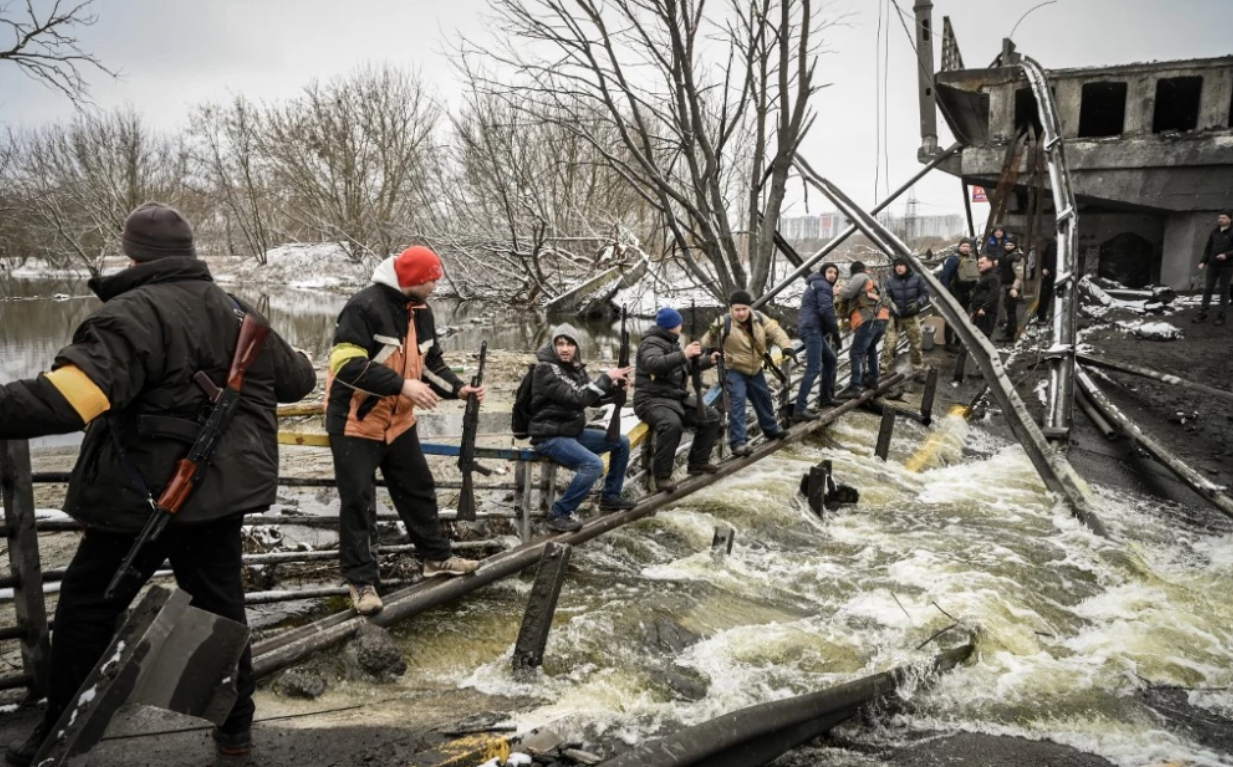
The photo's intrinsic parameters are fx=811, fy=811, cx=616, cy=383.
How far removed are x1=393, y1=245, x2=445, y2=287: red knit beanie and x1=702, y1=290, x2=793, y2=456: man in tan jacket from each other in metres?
4.22

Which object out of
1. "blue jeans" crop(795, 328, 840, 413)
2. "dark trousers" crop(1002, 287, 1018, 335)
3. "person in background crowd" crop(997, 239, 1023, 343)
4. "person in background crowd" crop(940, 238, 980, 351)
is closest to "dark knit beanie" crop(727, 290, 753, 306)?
"blue jeans" crop(795, 328, 840, 413)

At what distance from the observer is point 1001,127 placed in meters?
17.8

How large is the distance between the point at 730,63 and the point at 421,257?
228 inches

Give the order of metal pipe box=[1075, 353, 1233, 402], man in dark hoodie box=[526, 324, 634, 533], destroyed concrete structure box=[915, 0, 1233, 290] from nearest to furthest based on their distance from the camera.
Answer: man in dark hoodie box=[526, 324, 634, 533]
metal pipe box=[1075, 353, 1233, 402]
destroyed concrete structure box=[915, 0, 1233, 290]

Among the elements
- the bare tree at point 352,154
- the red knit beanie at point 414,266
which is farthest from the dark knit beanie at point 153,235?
the bare tree at point 352,154

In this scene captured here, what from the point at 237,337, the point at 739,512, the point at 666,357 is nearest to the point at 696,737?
the point at 237,337

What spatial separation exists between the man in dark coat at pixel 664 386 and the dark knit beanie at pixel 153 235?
4376 mm

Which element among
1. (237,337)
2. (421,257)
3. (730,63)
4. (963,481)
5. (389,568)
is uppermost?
(730,63)

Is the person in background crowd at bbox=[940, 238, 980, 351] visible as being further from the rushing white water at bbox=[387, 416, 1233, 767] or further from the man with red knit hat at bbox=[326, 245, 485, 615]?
the man with red knit hat at bbox=[326, 245, 485, 615]

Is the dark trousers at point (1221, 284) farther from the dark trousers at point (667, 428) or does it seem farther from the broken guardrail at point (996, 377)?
the dark trousers at point (667, 428)

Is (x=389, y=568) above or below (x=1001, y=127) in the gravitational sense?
below

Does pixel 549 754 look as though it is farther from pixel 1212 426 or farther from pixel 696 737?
pixel 1212 426

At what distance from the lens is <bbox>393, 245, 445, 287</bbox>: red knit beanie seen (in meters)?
4.43

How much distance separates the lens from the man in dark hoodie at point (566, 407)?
591 cm
